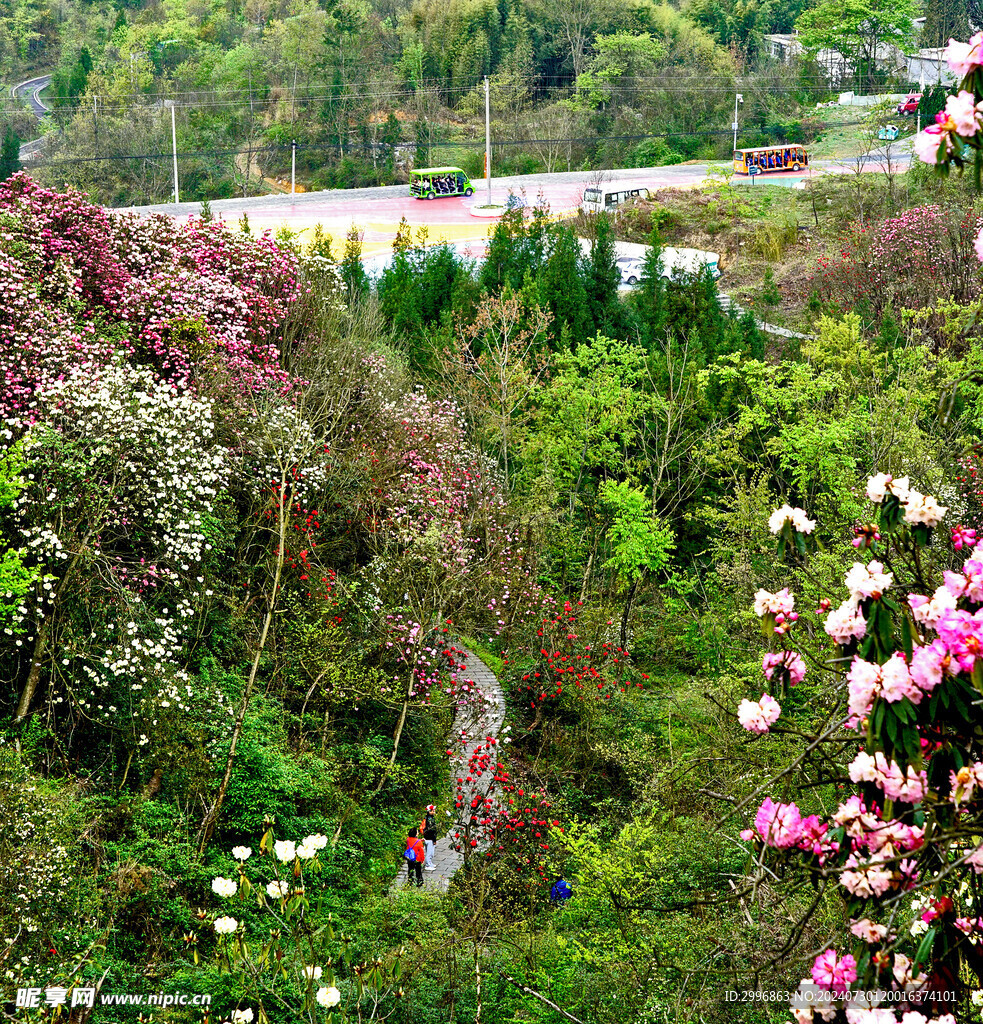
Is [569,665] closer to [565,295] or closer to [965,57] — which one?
[565,295]

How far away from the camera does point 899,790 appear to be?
392cm

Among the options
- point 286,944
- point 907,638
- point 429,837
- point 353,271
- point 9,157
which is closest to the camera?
point 907,638

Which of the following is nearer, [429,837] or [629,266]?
[429,837]

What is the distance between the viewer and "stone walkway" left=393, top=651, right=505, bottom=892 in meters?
13.2

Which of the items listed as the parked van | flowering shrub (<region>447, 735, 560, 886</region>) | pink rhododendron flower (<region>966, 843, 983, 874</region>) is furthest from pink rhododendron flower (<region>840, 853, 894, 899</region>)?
the parked van

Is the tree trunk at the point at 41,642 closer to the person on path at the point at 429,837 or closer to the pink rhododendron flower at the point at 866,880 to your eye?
the person on path at the point at 429,837

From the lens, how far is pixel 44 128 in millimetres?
55188

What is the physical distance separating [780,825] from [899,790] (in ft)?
1.95

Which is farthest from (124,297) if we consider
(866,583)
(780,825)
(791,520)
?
(866,583)

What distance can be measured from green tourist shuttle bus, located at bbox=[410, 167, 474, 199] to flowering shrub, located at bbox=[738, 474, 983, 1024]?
40415 millimetres

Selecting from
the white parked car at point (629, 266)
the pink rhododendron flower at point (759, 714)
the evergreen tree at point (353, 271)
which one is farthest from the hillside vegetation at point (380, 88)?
the pink rhododendron flower at point (759, 714)

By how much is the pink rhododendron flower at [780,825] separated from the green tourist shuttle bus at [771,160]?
4501 centimetres

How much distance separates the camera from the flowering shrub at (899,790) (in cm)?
371

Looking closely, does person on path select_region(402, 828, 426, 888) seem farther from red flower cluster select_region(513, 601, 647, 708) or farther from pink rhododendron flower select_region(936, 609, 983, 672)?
pink rhododendron flower select_region(936, 609, 983, 672)
